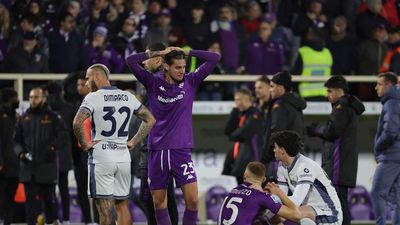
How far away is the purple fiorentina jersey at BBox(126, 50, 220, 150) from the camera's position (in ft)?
38.0

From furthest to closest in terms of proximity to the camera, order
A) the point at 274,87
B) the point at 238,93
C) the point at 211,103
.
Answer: the point at 211,103 → the point at 238,93 → the point at 274,87

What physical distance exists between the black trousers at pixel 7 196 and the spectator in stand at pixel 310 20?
6248 millimetres

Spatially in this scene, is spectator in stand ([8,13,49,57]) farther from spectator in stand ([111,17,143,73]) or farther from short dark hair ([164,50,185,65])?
short dark hair ([164,50,185,65])

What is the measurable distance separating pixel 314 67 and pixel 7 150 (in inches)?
223

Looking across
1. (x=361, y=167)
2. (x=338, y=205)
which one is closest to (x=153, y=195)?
(x=338, y=205)

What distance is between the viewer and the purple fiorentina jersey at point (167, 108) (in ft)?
38.0

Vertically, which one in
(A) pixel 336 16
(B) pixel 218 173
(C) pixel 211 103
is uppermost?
(A) pixel 336 16

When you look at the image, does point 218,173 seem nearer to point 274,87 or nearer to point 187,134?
point 274,87

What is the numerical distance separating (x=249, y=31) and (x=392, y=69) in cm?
260

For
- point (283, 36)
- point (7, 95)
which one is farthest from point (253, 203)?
point (283, 36)

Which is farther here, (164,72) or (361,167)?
(361,167)

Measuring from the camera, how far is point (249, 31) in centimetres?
1927

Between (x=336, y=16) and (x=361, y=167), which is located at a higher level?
(x=336, y=16)

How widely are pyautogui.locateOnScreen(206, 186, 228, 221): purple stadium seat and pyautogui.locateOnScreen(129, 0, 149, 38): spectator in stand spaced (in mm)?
2798
